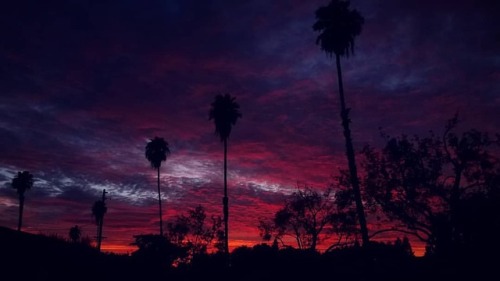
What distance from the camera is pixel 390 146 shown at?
30906 mm

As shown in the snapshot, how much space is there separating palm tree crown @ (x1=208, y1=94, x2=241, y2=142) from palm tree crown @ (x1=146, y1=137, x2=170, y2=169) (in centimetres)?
1520

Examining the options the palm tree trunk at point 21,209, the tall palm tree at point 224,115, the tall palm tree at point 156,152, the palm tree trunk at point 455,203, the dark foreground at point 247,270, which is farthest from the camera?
the palm tree trunk at point 21,209

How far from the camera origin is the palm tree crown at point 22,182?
77.9m

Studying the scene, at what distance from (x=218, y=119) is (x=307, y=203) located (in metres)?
18.8

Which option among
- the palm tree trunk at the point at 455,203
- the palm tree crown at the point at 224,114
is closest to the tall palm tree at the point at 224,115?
the palm tree crown at the point at 224,114

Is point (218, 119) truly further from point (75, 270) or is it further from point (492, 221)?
point (492, 221)

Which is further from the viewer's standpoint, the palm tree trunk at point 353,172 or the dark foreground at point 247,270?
the palm tree trunk at point 353,172

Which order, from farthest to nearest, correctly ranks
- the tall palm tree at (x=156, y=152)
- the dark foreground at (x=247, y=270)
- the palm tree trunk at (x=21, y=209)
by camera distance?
the palm tree trunk at (x=21, y=209) → the tall palm tree at (x=156, y=152) → the dark foreground at (x=247, y=270)

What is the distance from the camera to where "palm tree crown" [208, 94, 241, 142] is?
49500 mm

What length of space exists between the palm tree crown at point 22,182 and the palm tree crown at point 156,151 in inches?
1392

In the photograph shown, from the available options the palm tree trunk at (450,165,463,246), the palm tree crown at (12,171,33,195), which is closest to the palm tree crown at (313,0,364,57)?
the palm tree trunk at (450,165,463,246)

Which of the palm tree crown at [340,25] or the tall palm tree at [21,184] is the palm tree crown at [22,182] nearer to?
the tall palm tree at [21,184]

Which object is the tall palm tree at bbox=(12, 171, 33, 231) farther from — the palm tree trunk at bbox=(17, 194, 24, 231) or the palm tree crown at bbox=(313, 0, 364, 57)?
the palm tree crown at bbox=(313, 0, 364, 57)

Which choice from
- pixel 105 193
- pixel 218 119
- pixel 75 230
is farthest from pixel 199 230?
pixel 75 230
